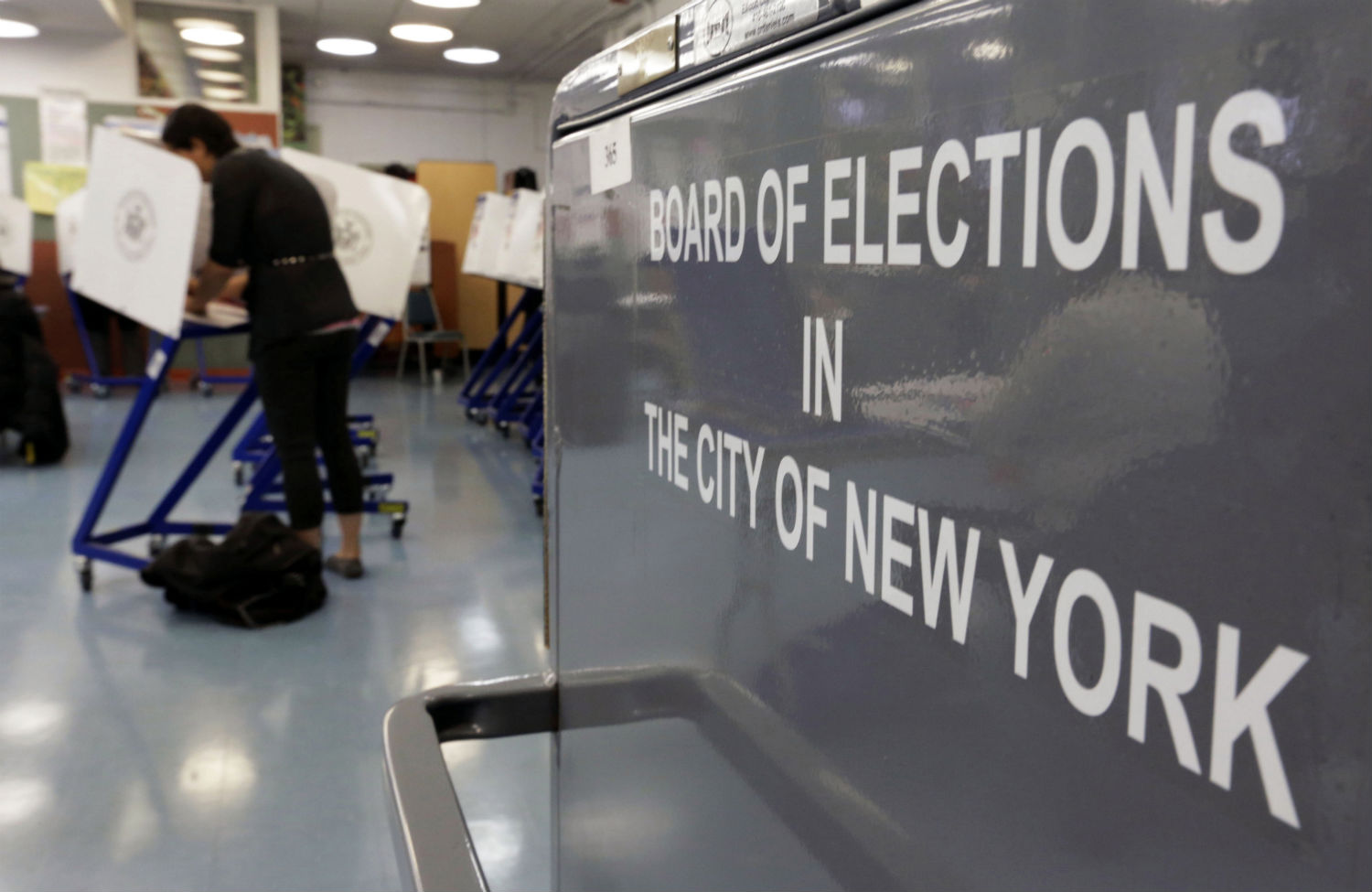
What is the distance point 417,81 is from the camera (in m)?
9.66

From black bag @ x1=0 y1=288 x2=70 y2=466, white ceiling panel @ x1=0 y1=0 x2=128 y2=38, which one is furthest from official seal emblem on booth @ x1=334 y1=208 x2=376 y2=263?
white ceiling panel @ x1=0 y1=0 x2=128 y2=38

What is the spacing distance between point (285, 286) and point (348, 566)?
0.80 metres

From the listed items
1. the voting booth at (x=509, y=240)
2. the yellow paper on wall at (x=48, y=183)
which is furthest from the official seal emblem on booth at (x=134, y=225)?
the yellow paper on wall at (x=48, y=183)

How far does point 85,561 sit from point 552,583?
8.51ft

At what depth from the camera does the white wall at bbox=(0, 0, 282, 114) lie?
23.7ft

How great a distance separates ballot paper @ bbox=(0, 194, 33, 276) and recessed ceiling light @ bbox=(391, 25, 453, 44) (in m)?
2.86

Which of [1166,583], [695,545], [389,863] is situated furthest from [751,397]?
[389,863]

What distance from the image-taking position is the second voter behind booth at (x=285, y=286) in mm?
2650

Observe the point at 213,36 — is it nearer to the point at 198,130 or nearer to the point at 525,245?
the point at 525,245

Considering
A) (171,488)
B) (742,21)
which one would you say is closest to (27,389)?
(171,488)

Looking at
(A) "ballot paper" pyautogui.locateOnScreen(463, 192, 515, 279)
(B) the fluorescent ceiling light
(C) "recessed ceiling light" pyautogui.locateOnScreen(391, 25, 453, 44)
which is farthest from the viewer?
(C) "recessed ceiling light" pyautogui.locateOnScreen(391, 25, 453, 44)

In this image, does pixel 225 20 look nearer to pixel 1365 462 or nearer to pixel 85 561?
pixel 85 561

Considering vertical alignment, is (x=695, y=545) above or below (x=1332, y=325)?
below

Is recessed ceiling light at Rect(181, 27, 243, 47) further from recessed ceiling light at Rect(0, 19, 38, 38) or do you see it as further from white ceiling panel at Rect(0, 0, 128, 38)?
recessed ceiling light at Rect(0, 19, 38, 38)
